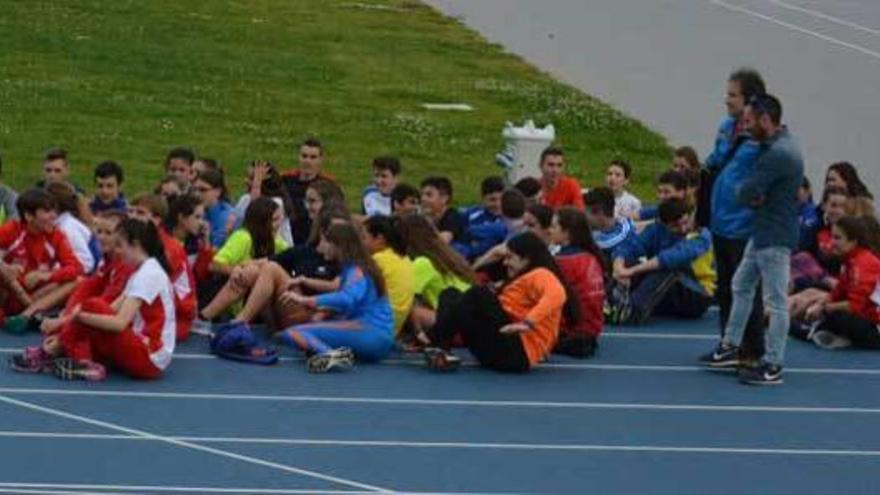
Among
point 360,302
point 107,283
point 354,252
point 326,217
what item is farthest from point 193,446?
point 326,217

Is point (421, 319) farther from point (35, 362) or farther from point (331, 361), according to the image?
point (35, 362)

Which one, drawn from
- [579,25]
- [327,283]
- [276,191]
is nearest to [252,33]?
[579,25]

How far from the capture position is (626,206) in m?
18.3

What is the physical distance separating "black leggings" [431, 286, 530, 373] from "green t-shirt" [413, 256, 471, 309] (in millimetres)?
623

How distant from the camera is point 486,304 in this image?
47.0 feet

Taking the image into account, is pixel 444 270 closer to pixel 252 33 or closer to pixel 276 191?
pixel 276 191

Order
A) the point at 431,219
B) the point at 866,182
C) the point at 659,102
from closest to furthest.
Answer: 1. the point at 431,219
2. the point at 866,182
3. the point at 659,102

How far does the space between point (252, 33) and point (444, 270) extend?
18.0 meters

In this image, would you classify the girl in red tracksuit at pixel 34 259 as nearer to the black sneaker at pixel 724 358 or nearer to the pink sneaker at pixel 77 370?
the pink sneaker at pixel 77 370

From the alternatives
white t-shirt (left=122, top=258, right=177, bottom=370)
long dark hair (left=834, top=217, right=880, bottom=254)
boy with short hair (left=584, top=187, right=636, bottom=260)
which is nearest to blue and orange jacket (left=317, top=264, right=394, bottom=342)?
white t-shirt (left=122, top=258, right=177, bottom=370)

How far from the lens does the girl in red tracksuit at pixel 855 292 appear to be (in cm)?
1560

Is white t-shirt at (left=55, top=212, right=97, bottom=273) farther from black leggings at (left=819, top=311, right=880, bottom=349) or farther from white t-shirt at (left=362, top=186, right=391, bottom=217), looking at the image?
black leggings at (left=819, top=311, right=880, bottom=349)

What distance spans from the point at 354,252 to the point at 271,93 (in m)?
13.6

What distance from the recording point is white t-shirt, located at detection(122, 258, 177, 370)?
1361cm
